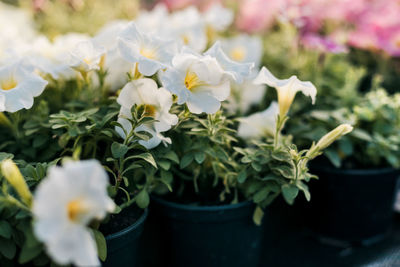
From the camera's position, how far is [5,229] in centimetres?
70

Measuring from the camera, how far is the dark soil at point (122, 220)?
0.85 meters

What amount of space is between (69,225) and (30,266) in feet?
1.20

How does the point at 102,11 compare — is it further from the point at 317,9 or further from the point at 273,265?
the point at 273,265

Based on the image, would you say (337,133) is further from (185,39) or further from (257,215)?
(185,39)

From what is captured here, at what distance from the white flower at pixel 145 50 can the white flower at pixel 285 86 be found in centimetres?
21

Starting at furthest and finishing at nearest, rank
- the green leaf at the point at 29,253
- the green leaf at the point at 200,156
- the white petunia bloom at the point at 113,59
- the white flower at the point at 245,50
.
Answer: the white flower at the point at 245,50 < the white petunia bloom at the point at 113,59 < the green leaf at the point at 200,156 < the green leaf at the point at 29,253

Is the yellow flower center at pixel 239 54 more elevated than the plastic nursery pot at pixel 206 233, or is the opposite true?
the yellow flower center at pixel 239 54

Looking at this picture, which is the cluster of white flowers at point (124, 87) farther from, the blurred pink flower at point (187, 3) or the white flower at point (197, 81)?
the blurred pink flower at point (187, 3)

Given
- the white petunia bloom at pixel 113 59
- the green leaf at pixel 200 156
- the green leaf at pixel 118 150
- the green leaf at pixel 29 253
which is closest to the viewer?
the green leaf at pixel 29 253

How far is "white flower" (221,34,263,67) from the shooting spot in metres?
1.45

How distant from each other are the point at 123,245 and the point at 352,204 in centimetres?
81

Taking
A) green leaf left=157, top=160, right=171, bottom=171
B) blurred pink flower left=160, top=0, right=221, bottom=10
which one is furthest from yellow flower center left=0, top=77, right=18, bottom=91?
blurred pink flower left=160, top=0, right=221, bottom=10

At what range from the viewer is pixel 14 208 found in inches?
28.0

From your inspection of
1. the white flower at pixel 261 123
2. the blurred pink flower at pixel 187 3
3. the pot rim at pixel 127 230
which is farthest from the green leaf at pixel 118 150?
the blurred pink flower at pixel 187 3
